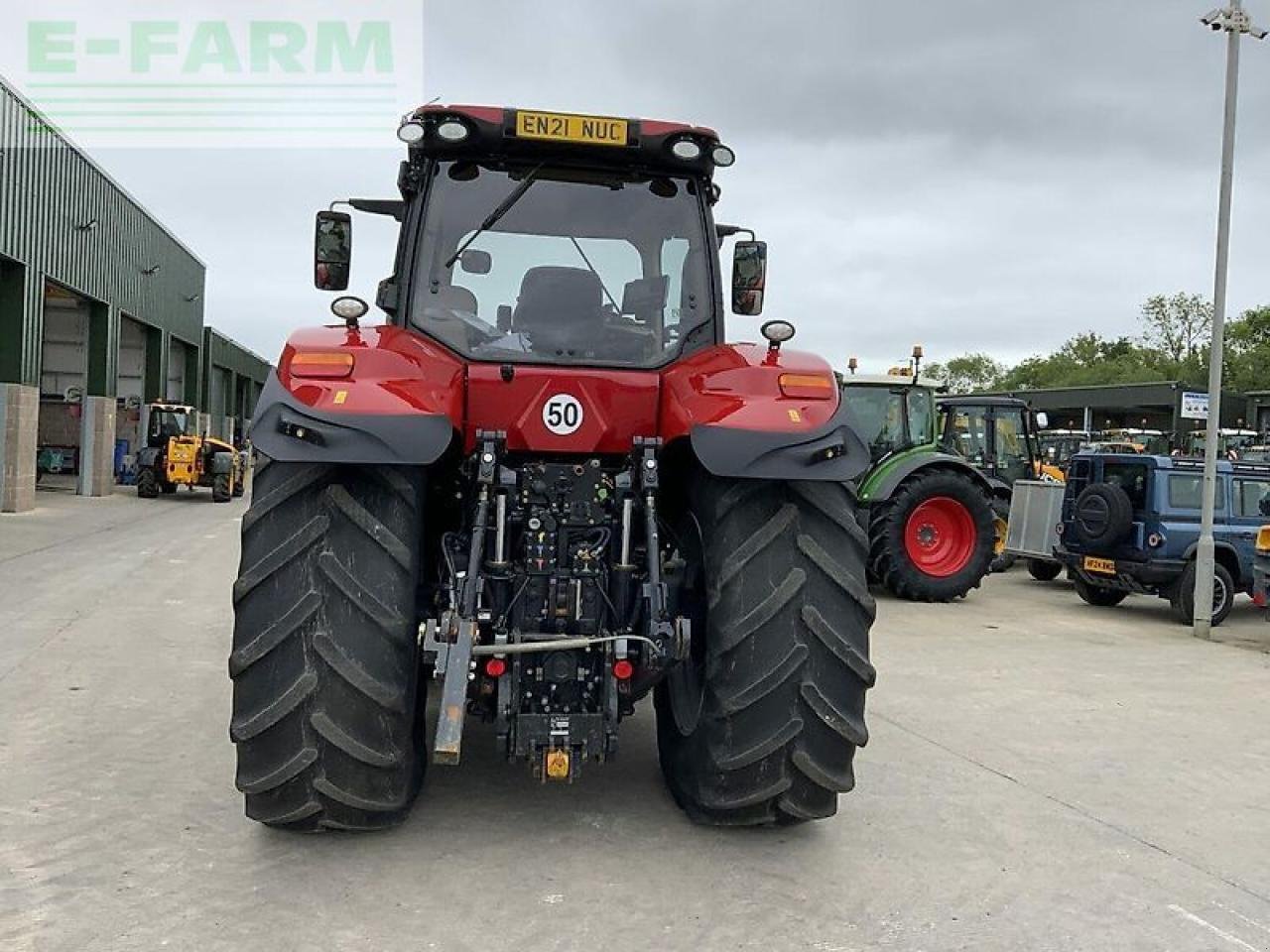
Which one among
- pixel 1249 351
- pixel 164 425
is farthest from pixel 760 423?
pixel 1249 351

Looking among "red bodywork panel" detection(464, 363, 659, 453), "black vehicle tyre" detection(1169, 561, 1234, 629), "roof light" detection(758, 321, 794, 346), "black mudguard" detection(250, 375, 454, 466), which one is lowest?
"black vehicle tyre" detection(1169, 561, 1234, 629)

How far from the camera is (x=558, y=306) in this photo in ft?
15.4

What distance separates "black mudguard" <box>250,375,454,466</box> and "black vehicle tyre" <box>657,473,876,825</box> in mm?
1127

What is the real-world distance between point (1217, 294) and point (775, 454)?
26.2 ft

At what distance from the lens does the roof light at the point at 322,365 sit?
396 centimetres

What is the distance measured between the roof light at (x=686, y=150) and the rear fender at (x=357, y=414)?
144 cm

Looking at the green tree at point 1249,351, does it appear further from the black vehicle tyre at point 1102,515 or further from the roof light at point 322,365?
the roof light at point 322,365

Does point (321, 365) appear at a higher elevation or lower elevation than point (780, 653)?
higher

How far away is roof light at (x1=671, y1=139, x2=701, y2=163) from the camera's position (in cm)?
466

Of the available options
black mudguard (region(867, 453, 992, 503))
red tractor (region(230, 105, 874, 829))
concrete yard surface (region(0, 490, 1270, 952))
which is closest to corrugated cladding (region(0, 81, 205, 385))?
concrete yard surface (region(0, 490, 1270, 952))

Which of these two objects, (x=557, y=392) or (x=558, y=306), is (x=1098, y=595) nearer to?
(x=558, y=306)

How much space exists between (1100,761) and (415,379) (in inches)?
158

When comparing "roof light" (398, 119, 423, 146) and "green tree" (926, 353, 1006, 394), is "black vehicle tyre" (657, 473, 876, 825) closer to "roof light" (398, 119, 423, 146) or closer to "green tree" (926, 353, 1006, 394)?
"roof light" (398, 119, 423, 146)

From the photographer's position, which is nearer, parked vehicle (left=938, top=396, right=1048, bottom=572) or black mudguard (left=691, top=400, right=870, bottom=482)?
black mudguard (left=691, top=400, right=870, bottom=482)
